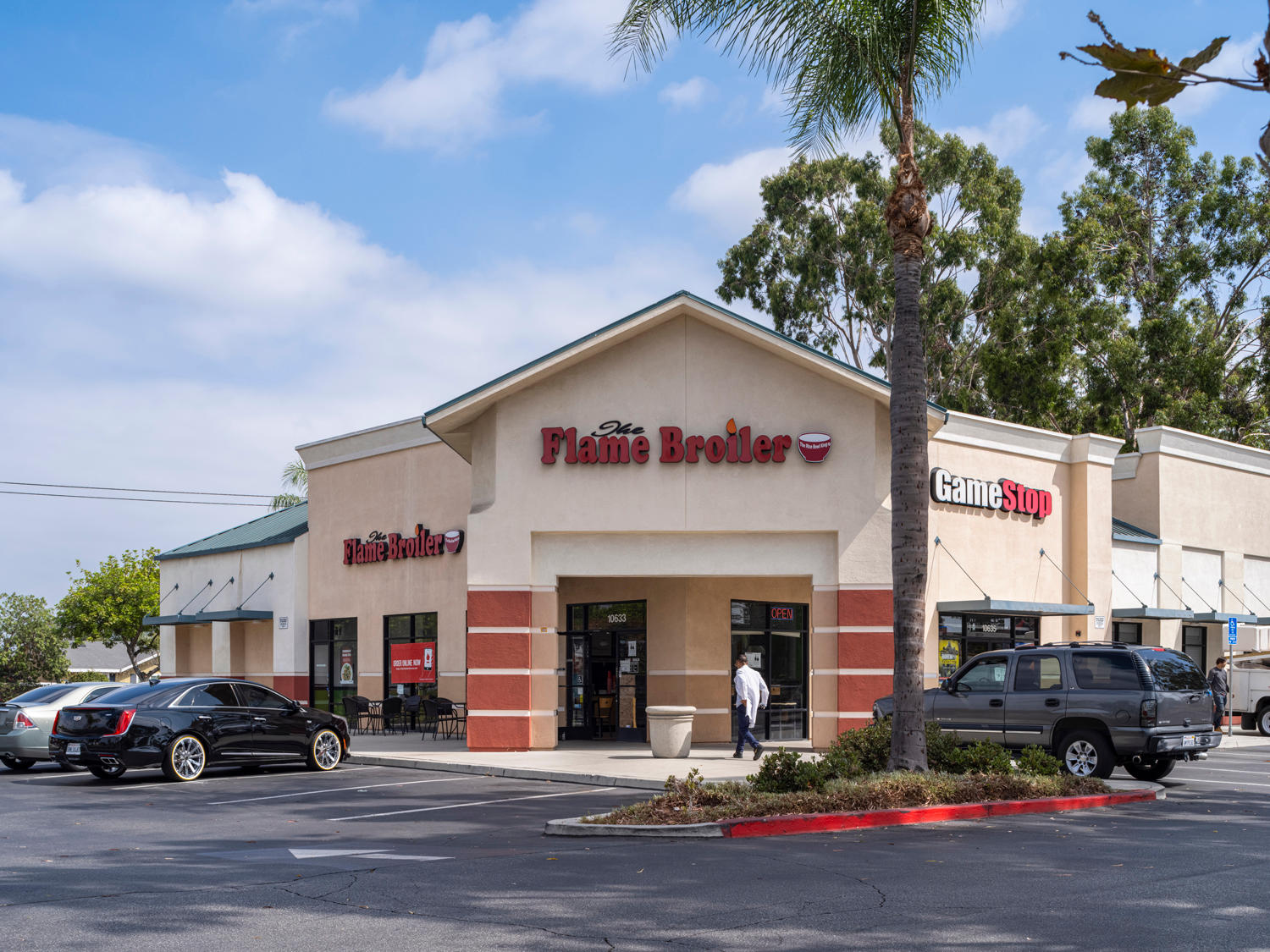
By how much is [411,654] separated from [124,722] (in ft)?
40.1

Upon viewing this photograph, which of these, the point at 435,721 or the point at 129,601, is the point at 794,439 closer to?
the point at 435,721

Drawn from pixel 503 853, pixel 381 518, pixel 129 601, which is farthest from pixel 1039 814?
pixel 129 601

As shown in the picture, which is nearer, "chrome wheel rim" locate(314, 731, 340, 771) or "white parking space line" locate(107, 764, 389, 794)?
"white parking space line" locate(107, 764, 389, 794)

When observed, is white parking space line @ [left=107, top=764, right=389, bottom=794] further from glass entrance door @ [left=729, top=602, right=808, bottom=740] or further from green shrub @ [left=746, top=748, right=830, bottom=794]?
green shrub @ [left=746, top=748, right=830, bottom=794]

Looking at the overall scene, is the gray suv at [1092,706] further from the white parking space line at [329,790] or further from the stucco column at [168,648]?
the stucco column at [168,648]

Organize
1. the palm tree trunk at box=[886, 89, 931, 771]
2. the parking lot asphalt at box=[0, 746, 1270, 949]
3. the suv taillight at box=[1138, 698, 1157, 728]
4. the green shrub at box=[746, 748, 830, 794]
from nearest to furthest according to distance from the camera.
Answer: the parking lot asphalt at box=[0, 746, 1270, 949] → the green shrub at box=[746, 748, 830, 794] → the palm tree trunk at box=[886, 89, 931, 771] → the suv taillight at box=[1138, 698, 1157, 728]

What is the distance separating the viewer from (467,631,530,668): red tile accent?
2183 cm

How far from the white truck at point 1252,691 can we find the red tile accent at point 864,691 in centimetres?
1185

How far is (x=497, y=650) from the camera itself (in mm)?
21875

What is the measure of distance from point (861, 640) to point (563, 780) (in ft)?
20.9

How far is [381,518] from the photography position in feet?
99.6

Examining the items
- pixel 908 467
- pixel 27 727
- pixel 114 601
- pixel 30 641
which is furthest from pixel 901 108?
pixel 30 641

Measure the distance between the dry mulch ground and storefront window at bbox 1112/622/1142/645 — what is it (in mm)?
18198

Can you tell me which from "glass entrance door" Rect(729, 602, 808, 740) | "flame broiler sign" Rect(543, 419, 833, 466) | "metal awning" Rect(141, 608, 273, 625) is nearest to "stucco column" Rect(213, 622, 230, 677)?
"metal awning" Rect(141, 608, 273, 625)
